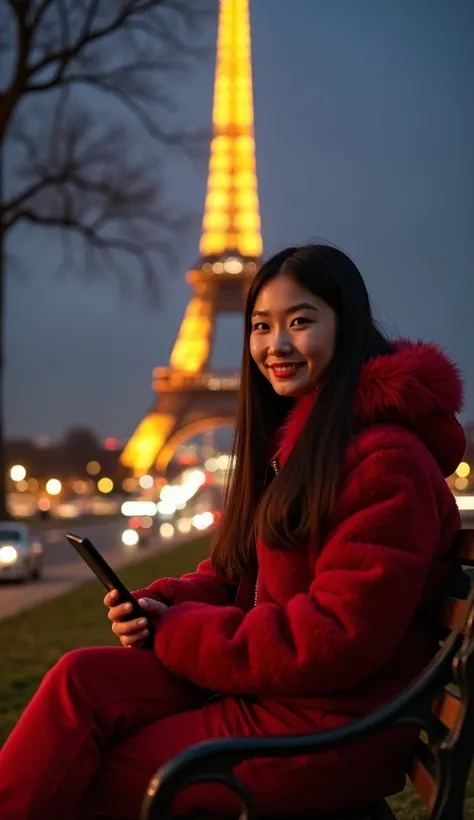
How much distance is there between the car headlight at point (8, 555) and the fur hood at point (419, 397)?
17.8 meters

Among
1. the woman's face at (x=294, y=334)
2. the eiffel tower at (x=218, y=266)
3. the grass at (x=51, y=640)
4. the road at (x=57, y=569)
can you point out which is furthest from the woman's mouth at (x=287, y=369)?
the eiffel tower at (x=218, y=266)

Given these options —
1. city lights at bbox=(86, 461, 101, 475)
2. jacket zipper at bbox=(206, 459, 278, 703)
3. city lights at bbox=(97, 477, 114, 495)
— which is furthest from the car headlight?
city lights at bbox=(86, 461, 101, 475)

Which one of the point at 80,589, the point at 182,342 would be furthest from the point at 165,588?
the point at 182,342

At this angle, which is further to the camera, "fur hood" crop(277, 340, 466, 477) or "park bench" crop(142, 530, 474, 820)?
"fur hood" crop(277, 340, 466, 477)

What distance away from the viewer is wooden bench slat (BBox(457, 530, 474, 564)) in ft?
8.78

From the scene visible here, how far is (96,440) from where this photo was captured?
12006cm

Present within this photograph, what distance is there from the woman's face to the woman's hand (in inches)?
20.6

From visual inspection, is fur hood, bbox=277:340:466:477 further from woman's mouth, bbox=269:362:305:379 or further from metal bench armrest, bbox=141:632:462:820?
metal bench armrest, bbox=141:632:462:820

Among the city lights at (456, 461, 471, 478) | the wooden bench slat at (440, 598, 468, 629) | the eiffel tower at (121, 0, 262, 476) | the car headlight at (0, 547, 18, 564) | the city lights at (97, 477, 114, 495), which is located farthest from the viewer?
the city lights at (97, 477, 114, 495)

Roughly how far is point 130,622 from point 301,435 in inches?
19.3

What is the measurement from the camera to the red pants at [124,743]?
246 centimetres

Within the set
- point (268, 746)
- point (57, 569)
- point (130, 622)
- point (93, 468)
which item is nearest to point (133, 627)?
point (130, 622)

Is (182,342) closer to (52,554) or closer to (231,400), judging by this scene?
(231,400)

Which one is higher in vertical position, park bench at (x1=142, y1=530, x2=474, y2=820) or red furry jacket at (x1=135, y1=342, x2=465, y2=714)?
red furry jacket at (x1=135, y1=342, x2=465, y2=714)
